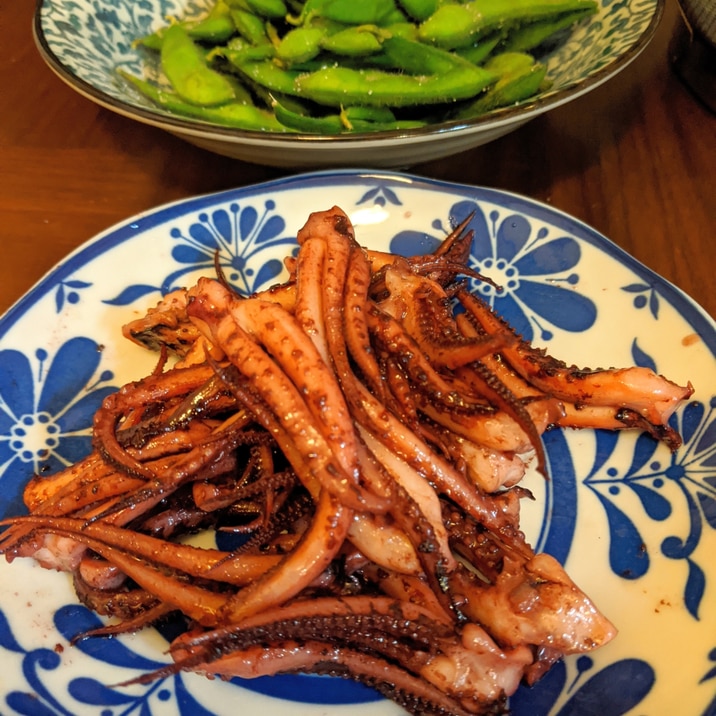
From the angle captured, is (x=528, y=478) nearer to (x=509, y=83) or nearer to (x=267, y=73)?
(x=509, y=83)

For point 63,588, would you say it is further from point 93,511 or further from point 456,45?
point 456,45

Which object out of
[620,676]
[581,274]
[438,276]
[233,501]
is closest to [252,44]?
[438,276]

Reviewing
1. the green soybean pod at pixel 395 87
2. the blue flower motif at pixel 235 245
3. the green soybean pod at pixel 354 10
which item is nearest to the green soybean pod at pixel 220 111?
the green soybean pod at pixel 395 87

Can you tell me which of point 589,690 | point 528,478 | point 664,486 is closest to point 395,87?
point 528,478

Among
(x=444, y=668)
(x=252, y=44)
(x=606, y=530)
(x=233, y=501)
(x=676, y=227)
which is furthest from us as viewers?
(x=252, y=44)

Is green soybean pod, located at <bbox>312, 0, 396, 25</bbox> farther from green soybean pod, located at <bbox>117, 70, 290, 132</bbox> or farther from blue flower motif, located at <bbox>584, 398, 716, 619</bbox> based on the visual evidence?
blue flower motif, located at <bbox>584, 398, 716, 619</bbox>
